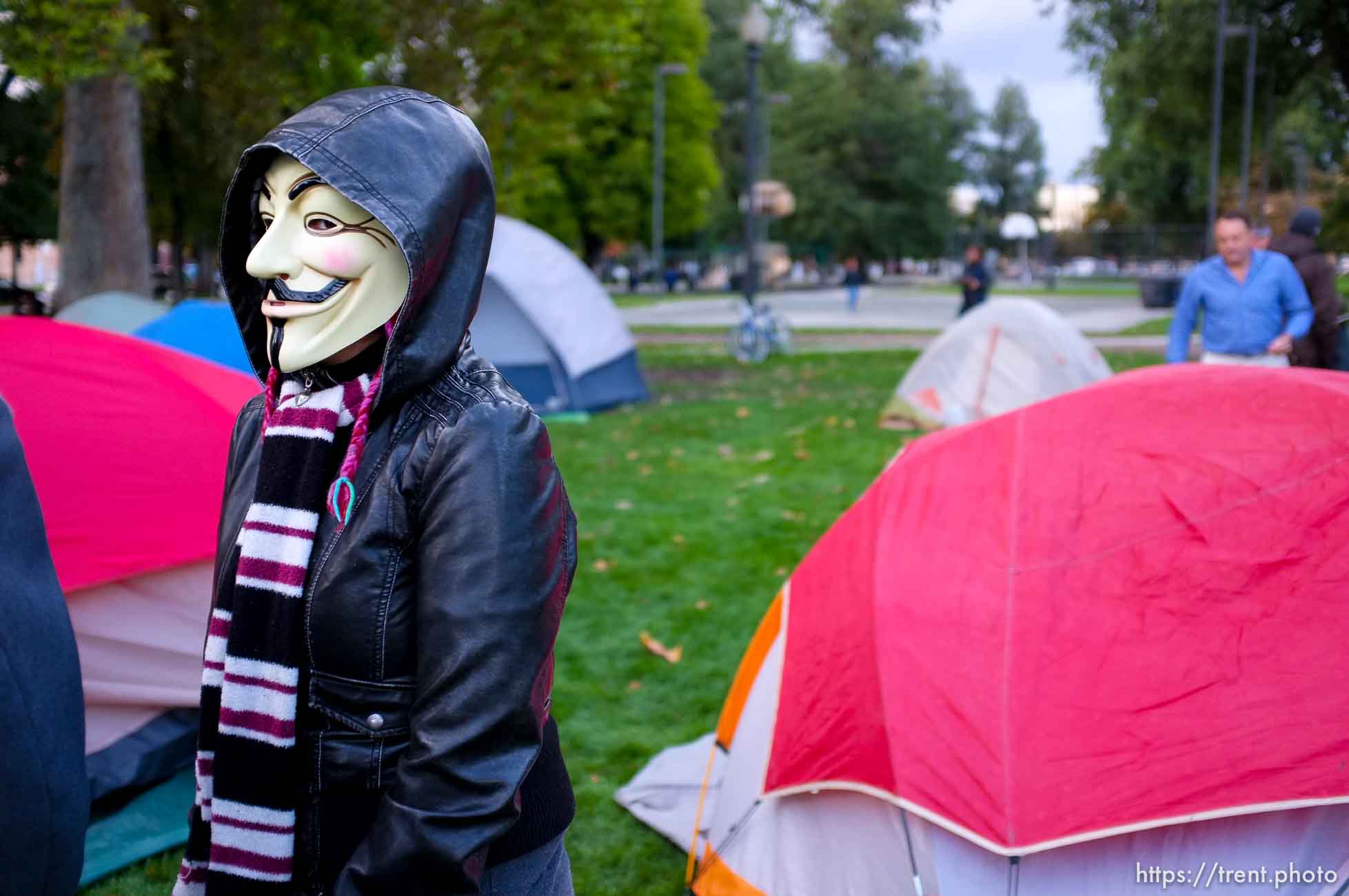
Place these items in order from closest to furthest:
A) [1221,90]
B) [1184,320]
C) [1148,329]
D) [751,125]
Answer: [1184,320], [751,125], [1221,90], [1148,329]

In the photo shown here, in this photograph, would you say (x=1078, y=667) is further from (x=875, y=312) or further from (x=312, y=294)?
(x=875, y=312)

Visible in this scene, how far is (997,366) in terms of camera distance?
37.3 feet

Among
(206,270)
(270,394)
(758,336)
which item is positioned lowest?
(758,336)

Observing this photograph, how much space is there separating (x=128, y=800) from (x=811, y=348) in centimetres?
1847

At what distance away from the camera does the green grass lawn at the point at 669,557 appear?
440cm

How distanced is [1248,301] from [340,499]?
706 cm

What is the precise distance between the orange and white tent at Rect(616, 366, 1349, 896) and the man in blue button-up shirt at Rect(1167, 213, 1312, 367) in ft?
14.5

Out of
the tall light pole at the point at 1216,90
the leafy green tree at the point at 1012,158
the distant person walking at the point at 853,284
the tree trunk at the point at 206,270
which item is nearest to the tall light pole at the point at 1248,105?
the tall light pole at the point at 1216,90

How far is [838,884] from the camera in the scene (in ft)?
10.9

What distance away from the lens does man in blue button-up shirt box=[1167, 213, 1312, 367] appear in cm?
A: 752

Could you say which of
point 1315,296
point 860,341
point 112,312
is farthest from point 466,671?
point 860,341

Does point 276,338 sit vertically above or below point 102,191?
below

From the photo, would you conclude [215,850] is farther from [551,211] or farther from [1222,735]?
[551,211]

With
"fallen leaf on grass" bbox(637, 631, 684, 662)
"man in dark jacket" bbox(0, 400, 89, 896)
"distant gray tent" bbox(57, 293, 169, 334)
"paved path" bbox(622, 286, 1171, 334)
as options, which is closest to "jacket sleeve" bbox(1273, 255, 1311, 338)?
"fallen leaf on grass" bbox(637, 631, 684, 662)
